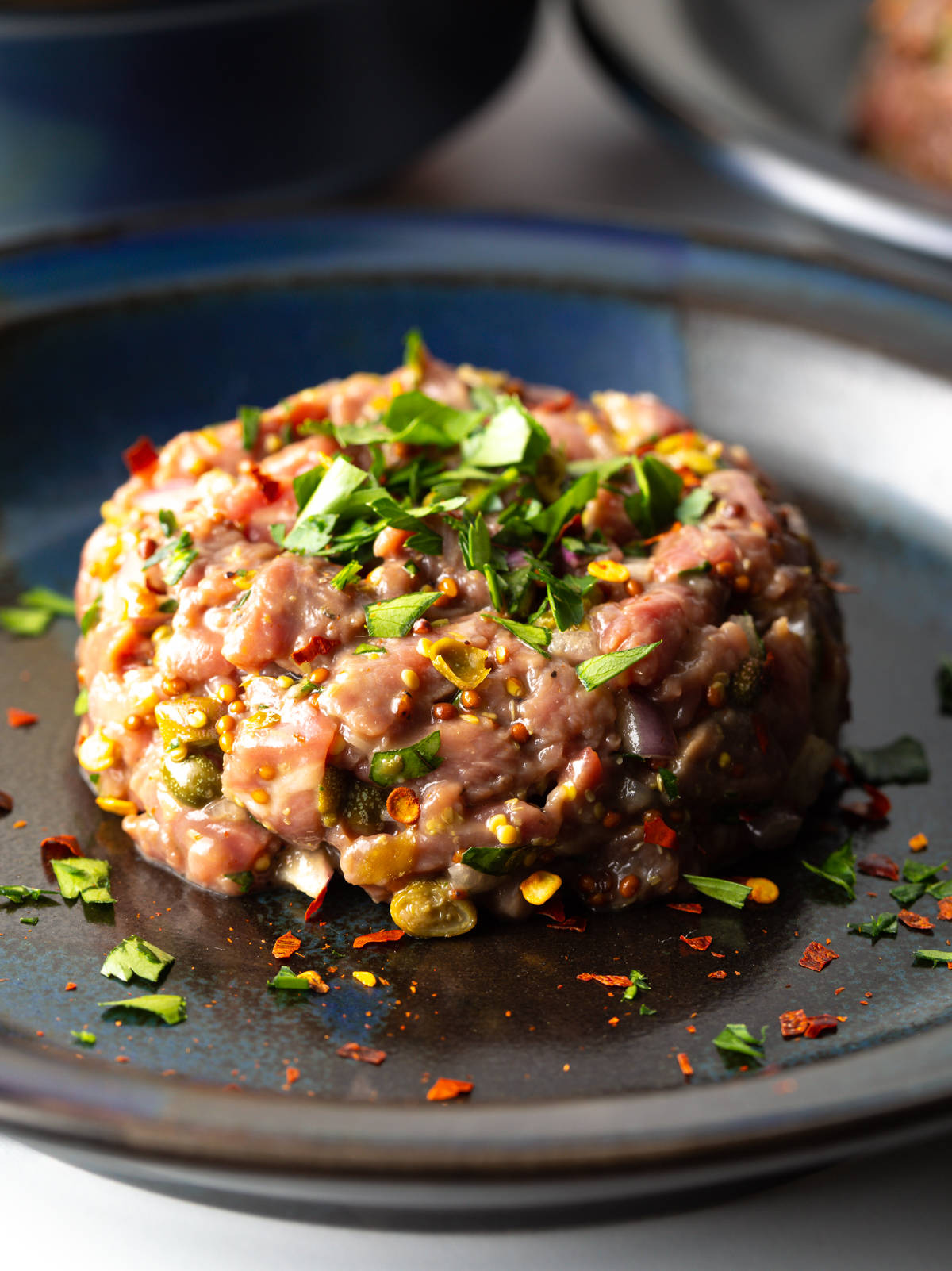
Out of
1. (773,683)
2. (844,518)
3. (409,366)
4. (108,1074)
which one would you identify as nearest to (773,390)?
(844,518)

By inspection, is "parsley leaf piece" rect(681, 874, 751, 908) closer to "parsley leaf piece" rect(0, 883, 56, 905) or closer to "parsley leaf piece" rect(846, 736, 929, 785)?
"parsley leaf piece" rect(846, 736, 929, 785)

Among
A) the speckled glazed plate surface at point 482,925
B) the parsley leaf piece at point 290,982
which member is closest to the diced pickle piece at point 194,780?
the speckled glazed plate surface at point 482,925

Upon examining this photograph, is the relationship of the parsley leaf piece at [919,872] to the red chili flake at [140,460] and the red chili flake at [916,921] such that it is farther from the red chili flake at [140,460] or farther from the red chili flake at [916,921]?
the red chili flake at [140,460]

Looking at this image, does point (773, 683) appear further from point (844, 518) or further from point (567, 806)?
point (844, 518)

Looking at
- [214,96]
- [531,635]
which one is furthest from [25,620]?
[214,96]

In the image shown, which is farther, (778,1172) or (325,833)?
(325,833)

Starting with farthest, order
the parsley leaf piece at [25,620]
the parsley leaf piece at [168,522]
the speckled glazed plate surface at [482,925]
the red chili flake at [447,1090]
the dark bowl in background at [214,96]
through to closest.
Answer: the dark bowl in background at [214,96] < the parsley leaf piece at [25,620] < the parsley leaf piece at [168,522] < the red chili flake at [447,1090] < the speckled glazed plate surface at [482,925]

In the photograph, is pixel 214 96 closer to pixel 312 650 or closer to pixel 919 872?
pixel 312 650
